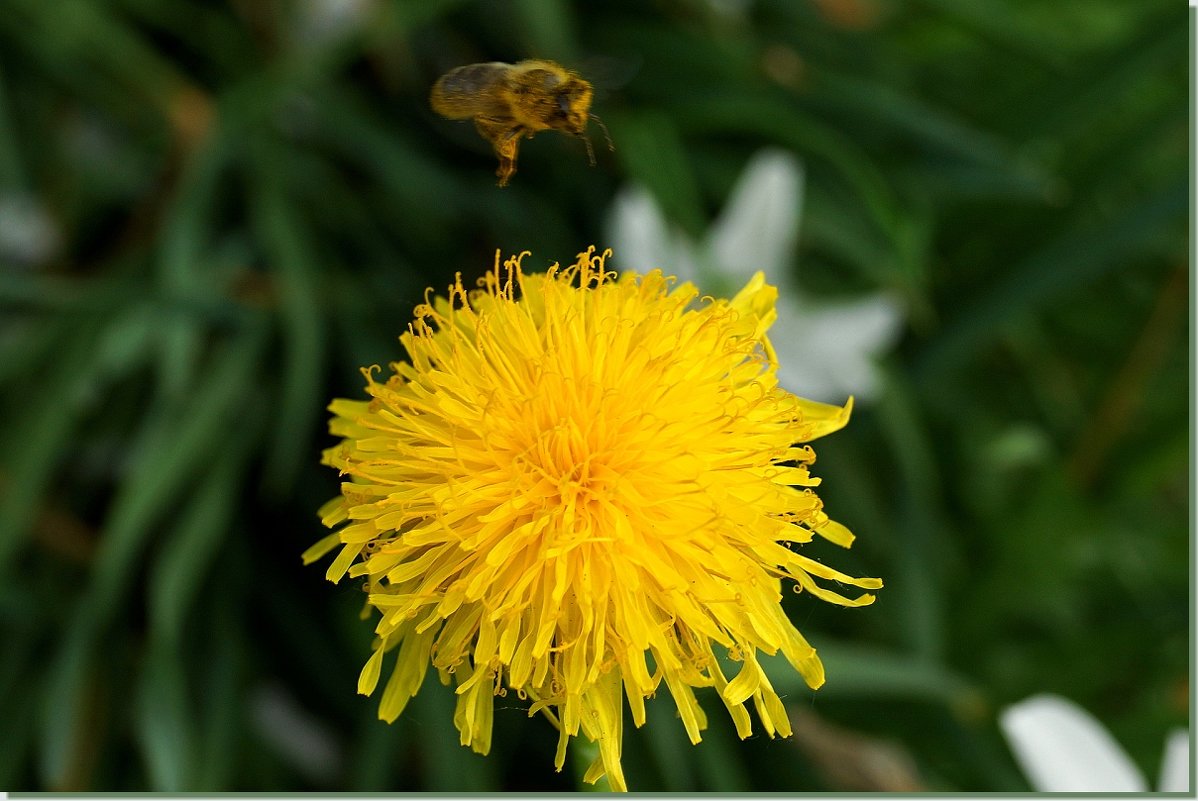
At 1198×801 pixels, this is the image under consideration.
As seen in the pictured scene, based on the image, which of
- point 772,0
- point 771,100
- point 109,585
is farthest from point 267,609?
point 772,0

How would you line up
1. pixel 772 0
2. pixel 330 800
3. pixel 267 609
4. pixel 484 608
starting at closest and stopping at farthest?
pixel 484 608 < pixel 330 800 < pixel 267 609 < pixel 772 0

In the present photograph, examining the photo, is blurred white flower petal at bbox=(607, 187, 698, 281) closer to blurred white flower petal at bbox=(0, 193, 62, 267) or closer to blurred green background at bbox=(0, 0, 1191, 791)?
blurred green background at bbox=(0, 0, 1191, 791)

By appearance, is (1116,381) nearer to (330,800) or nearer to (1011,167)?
(1011,167)

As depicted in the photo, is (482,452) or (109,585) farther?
(109,585)

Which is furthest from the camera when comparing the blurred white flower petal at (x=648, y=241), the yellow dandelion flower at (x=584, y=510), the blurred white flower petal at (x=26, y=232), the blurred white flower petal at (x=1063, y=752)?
the blurred white flower petal at (x=26, y=232)

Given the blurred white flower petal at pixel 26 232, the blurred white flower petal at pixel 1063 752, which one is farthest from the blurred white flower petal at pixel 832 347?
the blurred white flower petal at pixel 26 232

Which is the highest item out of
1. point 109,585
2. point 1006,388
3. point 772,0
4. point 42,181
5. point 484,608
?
point 772,0

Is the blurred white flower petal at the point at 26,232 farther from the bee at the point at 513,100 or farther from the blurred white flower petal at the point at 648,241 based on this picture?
the bee at the point at 513,100

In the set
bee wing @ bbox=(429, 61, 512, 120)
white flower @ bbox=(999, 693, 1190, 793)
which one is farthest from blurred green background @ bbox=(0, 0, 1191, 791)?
bee wing @ bbox=(429, 61, 512, 120)
